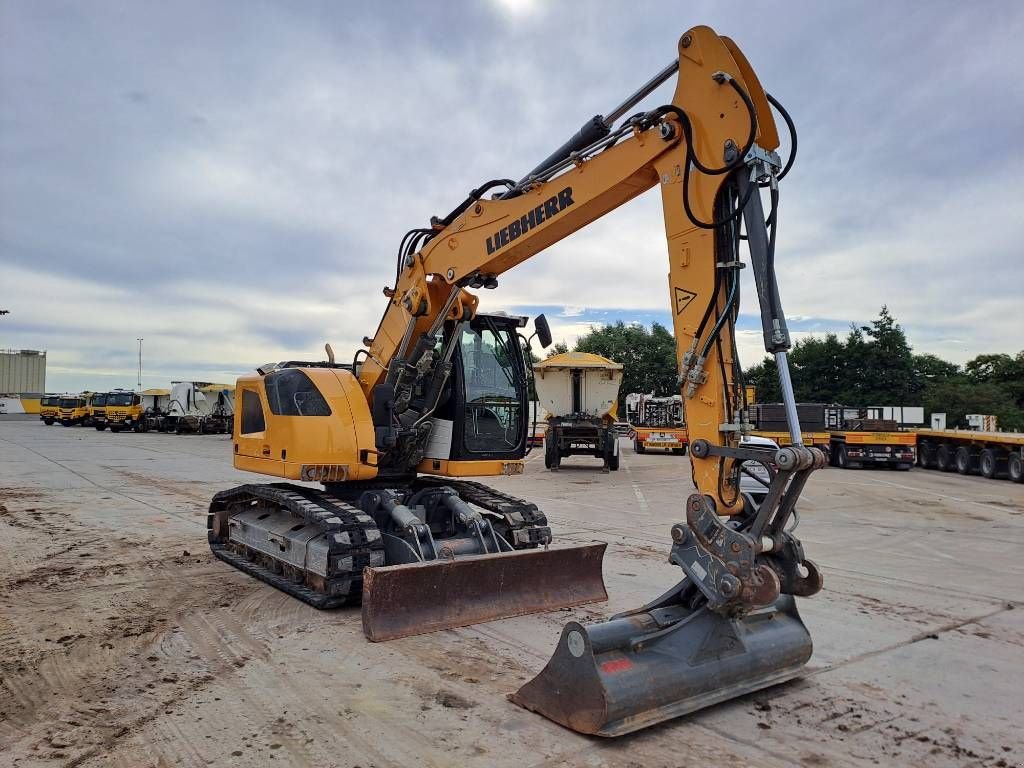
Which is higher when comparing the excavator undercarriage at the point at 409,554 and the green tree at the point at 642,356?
the green tree at the point at 642,356

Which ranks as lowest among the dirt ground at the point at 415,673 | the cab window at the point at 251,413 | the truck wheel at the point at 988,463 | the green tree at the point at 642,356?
the dirt ground at the point at 415,673

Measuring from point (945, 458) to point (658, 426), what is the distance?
9234 mm

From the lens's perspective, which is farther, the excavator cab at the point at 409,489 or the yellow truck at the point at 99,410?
the yellow truck at the point at 99,410

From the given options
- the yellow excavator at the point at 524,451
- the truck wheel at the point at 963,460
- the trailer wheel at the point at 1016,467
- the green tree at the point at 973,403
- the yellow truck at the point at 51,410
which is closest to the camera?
the yellow excavator at the point at 524,451

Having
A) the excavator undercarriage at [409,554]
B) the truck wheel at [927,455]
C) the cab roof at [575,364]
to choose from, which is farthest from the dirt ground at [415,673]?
the truck wheel at [927,455]

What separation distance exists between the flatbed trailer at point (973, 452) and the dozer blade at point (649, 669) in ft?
63.6

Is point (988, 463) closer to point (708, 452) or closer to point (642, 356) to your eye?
point (708, 452)

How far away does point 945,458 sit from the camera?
23156mm

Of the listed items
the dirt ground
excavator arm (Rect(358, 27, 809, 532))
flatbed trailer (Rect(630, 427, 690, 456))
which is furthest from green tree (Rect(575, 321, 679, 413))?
excavator arm (Rect(358, 27, 809, 532))

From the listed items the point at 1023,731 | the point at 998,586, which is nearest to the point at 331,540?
the point at 1023,731

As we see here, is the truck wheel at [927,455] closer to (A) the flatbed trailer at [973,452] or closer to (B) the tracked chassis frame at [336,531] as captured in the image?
(A) the flatbed trailer at [973,452]

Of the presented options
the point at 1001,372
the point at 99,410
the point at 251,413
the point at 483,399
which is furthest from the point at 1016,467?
the point at 99,410

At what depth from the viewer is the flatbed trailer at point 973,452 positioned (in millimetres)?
20391

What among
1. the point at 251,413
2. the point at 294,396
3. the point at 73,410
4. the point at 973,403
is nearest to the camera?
the point at 294,396
